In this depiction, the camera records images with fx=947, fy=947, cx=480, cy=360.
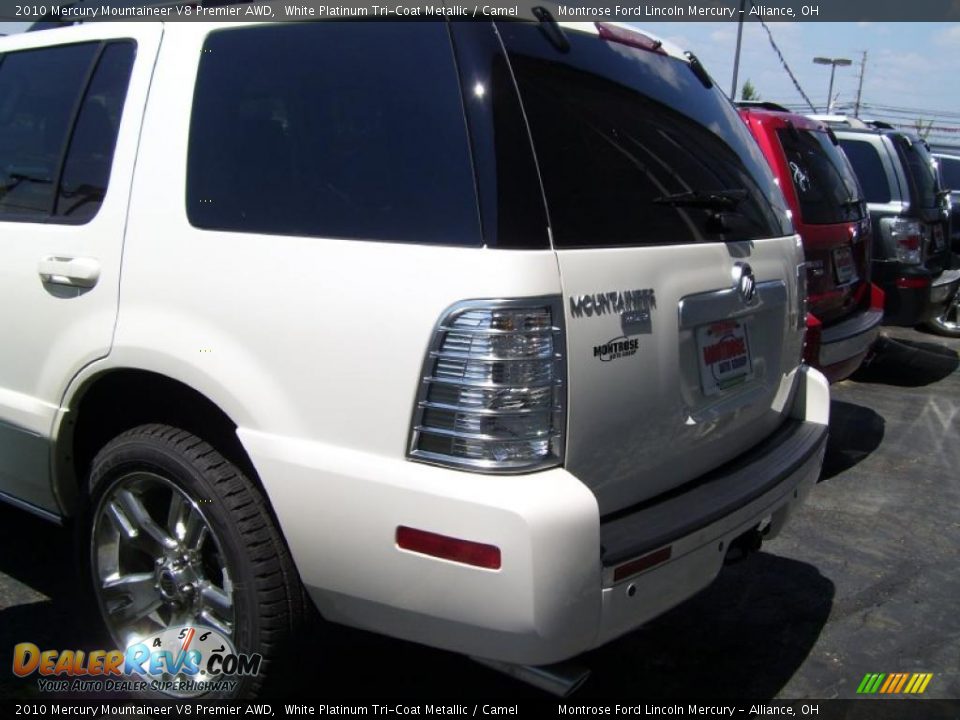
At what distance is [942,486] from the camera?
5250 mm

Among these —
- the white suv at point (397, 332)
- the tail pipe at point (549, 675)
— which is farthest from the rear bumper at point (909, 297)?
the tail pipe at point (549, 675)

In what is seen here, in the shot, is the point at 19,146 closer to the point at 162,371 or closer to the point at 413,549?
the point at 162,371

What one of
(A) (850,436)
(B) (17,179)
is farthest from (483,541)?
(A) (850,436)

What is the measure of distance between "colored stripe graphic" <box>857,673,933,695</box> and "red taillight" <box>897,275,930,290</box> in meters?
4.73

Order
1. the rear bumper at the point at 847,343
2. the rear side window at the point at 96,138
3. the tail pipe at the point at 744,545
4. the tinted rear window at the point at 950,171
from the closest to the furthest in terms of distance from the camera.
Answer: the tail pipe at the point at 744,545
the rear side window at the point at 96,138
the rear bumper at the point at 847,343
the tinted rear window at the point at 950,171

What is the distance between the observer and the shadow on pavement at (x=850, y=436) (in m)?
5.57

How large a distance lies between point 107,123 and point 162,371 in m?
0.89

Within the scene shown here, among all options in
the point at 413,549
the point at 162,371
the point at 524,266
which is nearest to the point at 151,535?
the point at 162,371

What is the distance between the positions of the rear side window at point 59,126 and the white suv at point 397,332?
0.02m

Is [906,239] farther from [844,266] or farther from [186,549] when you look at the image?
[186,549]

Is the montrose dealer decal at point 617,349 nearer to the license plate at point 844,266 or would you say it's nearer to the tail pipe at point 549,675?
the tail pipe at point 549,675

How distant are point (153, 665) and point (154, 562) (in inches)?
11.9

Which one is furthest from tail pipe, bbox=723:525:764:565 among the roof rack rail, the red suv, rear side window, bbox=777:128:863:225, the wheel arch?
the roof rack rail

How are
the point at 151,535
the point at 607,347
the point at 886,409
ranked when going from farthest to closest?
the point at 886,409
the point at 151,535
the point at 607,347
